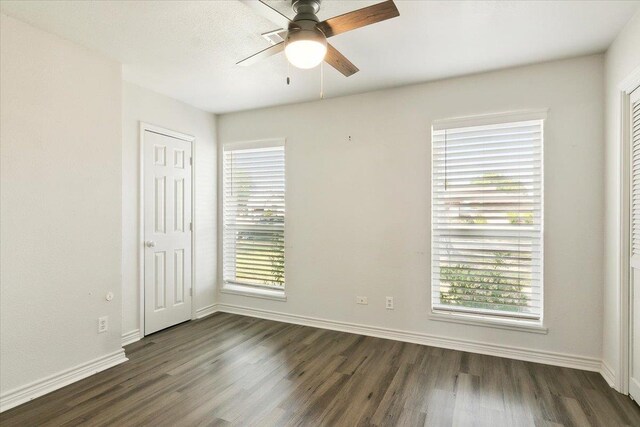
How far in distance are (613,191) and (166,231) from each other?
14.1ft

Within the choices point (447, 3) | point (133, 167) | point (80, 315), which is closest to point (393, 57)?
point (447, 3)

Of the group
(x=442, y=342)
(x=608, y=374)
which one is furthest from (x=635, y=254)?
(x=442, y=342)

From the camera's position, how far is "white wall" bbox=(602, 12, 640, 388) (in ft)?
8.03

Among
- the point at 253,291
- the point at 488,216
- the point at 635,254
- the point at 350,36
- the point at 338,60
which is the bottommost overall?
the point at 253,291

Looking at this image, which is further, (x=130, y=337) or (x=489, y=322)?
(x=130, y=337)

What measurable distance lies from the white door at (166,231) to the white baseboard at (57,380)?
684 millimetres

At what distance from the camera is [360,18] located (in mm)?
1726

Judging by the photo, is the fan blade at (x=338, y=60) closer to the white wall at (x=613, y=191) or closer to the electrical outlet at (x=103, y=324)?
the white wall at (x=613, y=191)

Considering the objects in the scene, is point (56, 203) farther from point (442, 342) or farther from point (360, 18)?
point (442, 342)

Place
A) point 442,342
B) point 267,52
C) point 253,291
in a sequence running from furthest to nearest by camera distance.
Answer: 1. point 253,291
2. point 442,342
3. point 267,52

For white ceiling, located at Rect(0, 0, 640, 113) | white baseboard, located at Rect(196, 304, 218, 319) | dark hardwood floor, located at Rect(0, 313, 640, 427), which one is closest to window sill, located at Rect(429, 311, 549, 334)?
dark hardwood floor, located at Rect(0, 313, 640, 427)

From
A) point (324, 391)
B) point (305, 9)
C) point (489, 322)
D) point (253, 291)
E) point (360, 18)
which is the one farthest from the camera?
point (253, 291)

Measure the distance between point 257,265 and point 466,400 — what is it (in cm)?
282

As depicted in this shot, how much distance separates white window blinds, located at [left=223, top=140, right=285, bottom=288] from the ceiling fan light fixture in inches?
94.9
